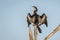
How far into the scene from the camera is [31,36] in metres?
3.26

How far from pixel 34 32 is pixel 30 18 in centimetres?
26

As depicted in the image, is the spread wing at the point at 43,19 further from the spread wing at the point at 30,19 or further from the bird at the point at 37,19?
the spread wing at the point at 30,19

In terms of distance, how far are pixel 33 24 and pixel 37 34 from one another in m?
0.17

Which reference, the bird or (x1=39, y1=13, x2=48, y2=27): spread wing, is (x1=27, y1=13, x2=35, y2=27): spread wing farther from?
(x1=39, y1=13, x2=48, y2=27): spread wing

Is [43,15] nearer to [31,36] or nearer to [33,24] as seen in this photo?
[33,24]

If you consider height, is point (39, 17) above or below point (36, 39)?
above

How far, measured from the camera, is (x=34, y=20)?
3.46m

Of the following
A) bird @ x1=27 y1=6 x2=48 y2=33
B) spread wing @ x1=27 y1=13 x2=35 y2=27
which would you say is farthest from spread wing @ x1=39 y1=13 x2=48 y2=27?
spread wing @ x1=27 y1=13 x2=35 y2=27

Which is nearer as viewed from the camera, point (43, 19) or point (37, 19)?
point (37, 19)

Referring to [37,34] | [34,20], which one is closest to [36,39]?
[37,34]

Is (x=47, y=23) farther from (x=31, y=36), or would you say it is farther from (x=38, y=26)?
(x=31, y=36)

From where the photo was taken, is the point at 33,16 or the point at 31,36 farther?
the point at 33,16

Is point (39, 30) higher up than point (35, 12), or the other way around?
point (35, 12)

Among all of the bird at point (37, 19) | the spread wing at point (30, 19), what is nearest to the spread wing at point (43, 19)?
the bird at point (37, 19)
